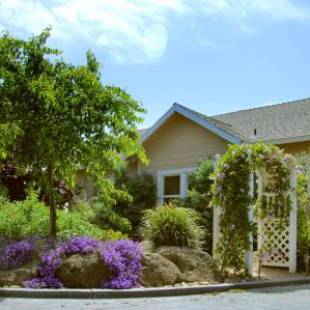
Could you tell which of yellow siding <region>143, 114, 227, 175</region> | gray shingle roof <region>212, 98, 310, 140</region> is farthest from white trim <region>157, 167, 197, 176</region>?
gray shingle roof <region>212, 98, 310, 140</region>

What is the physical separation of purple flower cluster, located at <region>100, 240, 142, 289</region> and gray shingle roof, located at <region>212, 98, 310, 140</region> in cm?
784

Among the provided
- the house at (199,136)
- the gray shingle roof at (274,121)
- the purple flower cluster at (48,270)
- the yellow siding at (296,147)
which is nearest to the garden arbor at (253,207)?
the purple flower cluster at (48,270)

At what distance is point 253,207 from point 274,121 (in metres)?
7.62

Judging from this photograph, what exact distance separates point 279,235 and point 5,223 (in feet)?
19.8

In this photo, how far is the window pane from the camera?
18564 millimetres

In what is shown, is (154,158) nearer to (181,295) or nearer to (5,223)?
(5,223)

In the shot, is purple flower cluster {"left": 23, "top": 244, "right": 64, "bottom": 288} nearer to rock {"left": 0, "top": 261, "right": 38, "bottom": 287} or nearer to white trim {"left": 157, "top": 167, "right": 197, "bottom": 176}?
rock {"left": 0, "top": 261, "right": 38, "bottom": 287}

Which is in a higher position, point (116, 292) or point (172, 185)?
point (172, 185)

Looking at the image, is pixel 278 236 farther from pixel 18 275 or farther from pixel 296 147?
pixel 18 275

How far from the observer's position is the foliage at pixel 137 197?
17312 mm

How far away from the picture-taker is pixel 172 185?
18.7m

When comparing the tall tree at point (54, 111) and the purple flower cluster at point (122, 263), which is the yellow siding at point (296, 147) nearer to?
the tall tree at point (54, 111)

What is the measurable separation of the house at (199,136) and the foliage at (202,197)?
1.33m

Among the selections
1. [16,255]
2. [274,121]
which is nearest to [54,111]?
[16,255]
